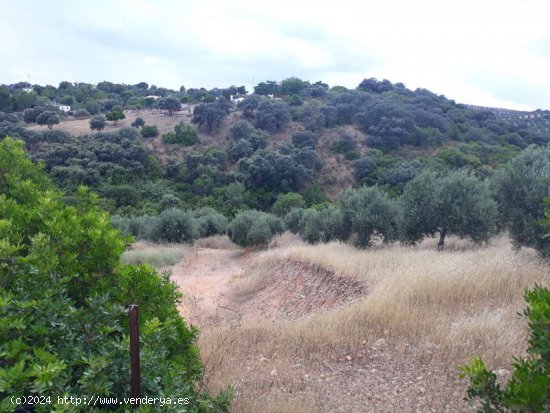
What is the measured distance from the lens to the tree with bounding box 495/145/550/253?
10.1 meters

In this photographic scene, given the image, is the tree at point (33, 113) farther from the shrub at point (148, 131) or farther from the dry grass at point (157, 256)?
the dry grass at point (157, 256)

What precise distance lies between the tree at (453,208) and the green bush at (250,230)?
8349 mm

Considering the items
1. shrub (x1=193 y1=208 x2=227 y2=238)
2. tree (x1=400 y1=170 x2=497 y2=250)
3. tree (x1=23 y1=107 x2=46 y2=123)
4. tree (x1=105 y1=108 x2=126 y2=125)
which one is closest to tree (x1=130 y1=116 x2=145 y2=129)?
tree (x1=105 y1=108 x2=126 y2=125)

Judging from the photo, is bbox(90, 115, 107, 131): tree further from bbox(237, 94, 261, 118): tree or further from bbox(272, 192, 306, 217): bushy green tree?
bbox(272, 192, 306, 217): bushy green tree

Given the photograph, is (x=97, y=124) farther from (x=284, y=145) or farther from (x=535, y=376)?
(x=535, y=376)

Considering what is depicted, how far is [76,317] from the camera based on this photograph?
2.56 m

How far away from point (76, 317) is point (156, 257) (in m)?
14.2

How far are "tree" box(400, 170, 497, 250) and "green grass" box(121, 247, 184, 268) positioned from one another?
8542 mm

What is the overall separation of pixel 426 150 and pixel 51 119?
111 ft

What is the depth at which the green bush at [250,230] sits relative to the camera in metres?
20.6

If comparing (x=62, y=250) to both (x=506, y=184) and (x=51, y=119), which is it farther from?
(x=51, y=119)

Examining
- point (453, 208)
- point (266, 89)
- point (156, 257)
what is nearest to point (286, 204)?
point (156, 257)

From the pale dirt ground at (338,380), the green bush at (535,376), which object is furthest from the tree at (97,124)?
the green bush at (535,376)

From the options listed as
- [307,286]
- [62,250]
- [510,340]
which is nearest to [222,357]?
[62,250]
